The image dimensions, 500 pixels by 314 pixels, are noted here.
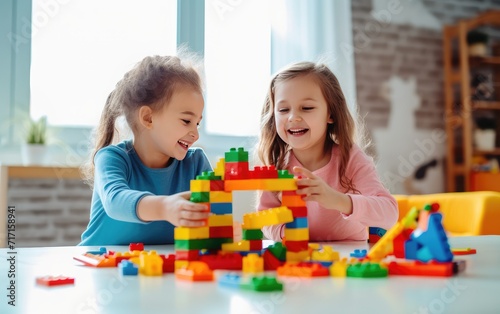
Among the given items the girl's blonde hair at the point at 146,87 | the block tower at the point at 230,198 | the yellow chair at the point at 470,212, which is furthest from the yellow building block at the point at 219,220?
the yellow chair at the point at 470,212

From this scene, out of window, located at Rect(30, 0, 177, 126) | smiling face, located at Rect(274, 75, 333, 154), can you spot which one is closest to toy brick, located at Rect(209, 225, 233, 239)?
smiling face, located at Rect(274, 75, 333, 154)

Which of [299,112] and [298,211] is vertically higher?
[299,112]

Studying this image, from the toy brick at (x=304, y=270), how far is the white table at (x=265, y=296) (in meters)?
0.02

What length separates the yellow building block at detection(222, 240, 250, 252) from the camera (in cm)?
84

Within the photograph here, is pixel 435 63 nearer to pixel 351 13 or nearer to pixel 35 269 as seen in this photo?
pixel 351 13

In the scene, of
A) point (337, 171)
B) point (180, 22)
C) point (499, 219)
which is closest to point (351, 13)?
point (180, 22)

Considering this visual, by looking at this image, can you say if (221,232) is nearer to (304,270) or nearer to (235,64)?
(304,270)

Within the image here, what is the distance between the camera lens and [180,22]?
3.54 metres

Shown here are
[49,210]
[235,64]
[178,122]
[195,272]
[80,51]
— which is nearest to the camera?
[195,272]

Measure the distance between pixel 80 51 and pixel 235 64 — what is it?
938 millimetres

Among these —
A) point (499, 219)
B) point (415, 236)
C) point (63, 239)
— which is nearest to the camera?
point (415, 236)

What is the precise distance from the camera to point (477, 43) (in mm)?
4340

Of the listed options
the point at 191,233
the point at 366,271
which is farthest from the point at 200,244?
the point at 366,271

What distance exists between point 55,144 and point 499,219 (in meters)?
2.33
